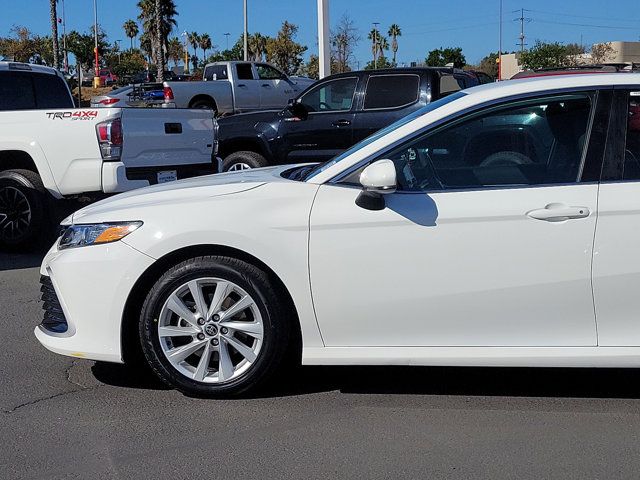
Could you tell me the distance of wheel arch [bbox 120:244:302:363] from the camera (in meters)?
4.27

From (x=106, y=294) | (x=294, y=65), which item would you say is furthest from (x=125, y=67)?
(x=106, y=294)

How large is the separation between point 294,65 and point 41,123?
5656cm

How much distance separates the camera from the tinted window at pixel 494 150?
13.8 ft

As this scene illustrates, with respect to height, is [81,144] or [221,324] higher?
[81,144]

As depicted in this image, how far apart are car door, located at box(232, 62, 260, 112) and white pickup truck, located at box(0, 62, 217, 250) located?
54.9 feet

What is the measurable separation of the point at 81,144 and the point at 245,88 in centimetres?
1792

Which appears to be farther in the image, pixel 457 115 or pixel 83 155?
pixel 83 155

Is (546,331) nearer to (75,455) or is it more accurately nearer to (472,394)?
(472,394)

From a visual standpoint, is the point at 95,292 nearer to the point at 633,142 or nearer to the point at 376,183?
the point at 376,183

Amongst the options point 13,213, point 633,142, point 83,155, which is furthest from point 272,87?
point 633,142

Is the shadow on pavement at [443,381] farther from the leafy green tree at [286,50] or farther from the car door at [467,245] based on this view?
the leafy green tree at [286,50]

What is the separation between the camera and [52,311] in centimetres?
457

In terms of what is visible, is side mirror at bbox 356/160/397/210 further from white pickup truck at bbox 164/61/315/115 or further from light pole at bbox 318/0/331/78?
white pickup truck at bbox 164/61/315/115

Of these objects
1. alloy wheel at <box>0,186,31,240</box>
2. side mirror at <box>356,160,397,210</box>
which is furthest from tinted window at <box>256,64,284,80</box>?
side mirror at <box>356,160,397,210</box>
